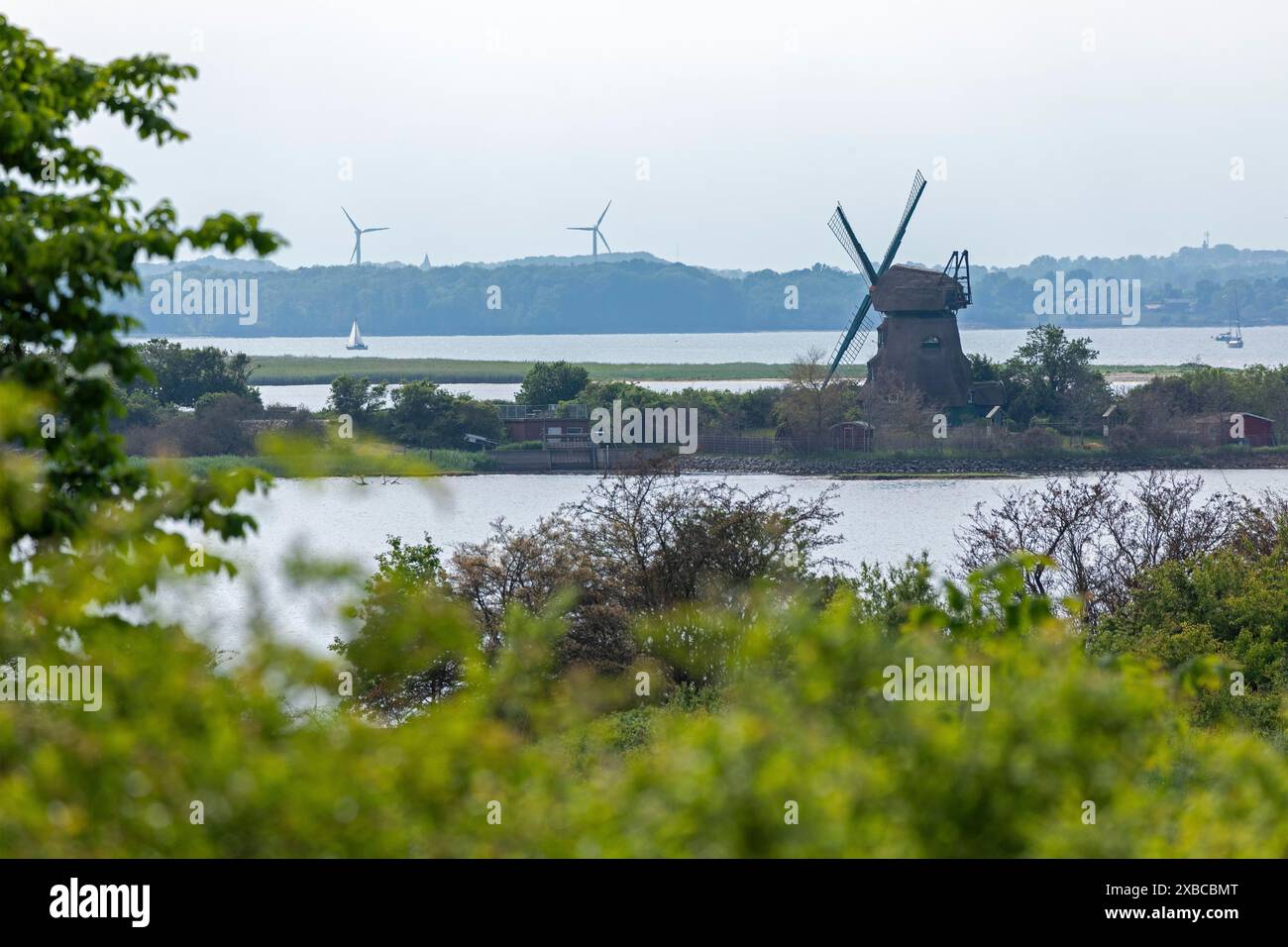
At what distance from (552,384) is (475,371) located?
3912cm

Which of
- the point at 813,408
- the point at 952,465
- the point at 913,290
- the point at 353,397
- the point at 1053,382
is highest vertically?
the point at 913,290

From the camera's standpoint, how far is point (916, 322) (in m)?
77.6

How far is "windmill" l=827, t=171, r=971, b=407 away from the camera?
248 ft

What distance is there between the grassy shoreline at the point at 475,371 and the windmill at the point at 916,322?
3281 centimetres

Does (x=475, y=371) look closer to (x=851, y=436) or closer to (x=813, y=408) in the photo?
(x=813, y=408)

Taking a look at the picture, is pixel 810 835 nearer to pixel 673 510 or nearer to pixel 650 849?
pixel 650 849

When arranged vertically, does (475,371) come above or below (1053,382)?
above

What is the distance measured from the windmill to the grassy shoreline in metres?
32.8

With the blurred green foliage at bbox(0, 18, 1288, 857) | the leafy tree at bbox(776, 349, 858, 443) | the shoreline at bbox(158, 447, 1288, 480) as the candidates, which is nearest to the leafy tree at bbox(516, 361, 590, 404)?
the shoreline at bbox(158, 447, 1288, 480)

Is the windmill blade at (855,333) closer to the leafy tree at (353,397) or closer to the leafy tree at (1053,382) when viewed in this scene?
the leafy tree at (1053,382)

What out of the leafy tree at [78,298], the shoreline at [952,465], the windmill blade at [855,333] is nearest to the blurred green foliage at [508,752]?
the leafy tree at [78,298]

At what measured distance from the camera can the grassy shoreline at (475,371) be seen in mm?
113562

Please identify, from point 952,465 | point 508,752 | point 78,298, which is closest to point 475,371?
point 952,465
